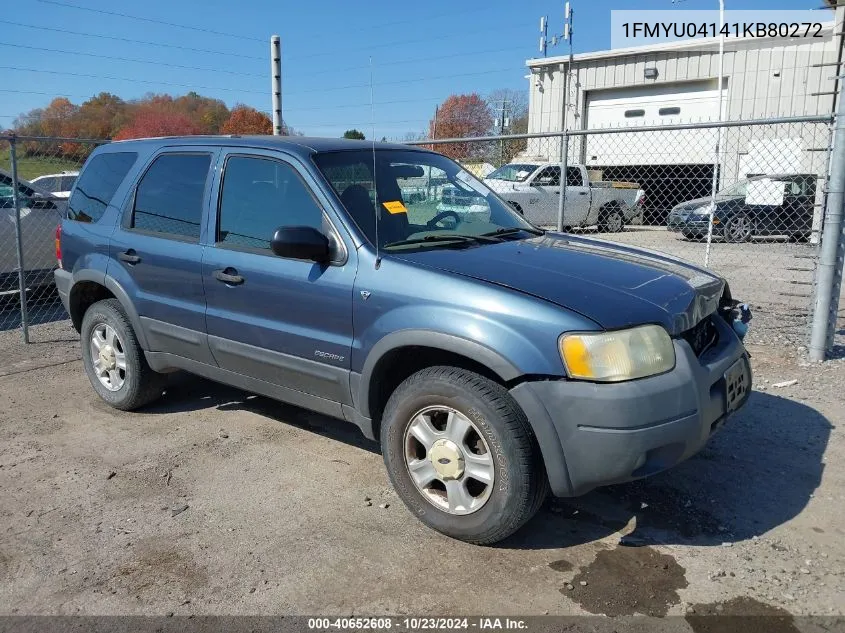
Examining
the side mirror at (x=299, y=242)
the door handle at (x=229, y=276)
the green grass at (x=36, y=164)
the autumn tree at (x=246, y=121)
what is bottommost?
the door handle at (x=229, y=276)

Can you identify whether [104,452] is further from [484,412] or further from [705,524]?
[705,524]

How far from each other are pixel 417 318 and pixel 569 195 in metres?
14.9

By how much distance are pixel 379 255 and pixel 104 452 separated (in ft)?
7.65

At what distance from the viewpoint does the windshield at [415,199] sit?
379 centimetres

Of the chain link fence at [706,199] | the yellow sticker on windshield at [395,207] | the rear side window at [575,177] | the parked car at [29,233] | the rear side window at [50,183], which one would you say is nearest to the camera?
the yellow sticker on windshield at [395,207]

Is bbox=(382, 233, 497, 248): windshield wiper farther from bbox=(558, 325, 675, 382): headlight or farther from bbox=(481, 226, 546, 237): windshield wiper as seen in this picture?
bbox=(558, 325, 675, 382): headlight

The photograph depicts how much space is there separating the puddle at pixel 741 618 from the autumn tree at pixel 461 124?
5906 millimetres

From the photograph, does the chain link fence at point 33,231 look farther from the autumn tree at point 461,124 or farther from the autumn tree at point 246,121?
the autumn tree at point 246,121

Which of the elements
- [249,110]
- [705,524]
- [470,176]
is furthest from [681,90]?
[705,524]

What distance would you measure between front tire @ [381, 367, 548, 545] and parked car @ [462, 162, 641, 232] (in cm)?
1150

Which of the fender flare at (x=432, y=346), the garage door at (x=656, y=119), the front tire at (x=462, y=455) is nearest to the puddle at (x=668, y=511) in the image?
the front tire at (x=462, y=455)

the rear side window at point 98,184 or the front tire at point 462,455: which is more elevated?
the rear side window at point 98,184

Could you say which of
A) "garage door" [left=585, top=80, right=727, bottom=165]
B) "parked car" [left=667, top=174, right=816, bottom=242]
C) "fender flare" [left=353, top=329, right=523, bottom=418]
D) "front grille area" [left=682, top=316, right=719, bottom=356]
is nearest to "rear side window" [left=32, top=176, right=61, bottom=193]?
"fender flare" [left=353, top=329, right=523, bottom=418]

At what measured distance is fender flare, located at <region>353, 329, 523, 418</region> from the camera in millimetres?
3018
